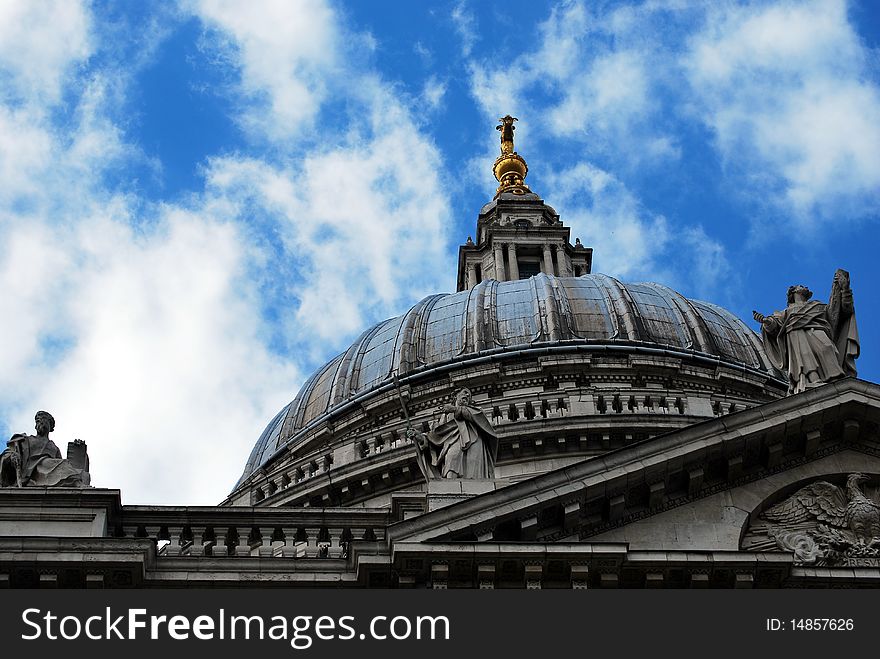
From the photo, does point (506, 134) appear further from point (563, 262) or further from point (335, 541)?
point (335, 541)

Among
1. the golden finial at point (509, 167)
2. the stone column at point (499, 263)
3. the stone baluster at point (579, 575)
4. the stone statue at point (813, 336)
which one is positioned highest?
the golden finial at point (509, 167)

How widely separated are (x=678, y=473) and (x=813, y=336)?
15.2ft

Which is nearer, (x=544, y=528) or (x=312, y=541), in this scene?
(x=544, y=528)

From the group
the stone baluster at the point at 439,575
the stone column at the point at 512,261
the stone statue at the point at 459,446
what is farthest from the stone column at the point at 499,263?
the stone baluster at the point at 439,575

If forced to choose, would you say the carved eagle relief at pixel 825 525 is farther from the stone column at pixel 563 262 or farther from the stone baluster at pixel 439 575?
the stone column at pixel 563 262

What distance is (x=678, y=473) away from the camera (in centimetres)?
2603

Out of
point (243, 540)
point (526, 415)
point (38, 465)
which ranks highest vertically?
point (526, 415)

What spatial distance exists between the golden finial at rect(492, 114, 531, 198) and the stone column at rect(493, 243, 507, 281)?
7.18 m

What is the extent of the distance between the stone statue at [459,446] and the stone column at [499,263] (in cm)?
3632

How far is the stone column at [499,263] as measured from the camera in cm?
6400

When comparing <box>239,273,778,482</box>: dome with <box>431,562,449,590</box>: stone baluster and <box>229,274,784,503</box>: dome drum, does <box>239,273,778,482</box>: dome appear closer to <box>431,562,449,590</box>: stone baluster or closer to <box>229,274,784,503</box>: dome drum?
<box>229,274,784,503</box>: dome drum

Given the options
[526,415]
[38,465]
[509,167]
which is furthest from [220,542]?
[509,167]

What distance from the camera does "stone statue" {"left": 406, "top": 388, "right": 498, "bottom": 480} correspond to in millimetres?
26641
